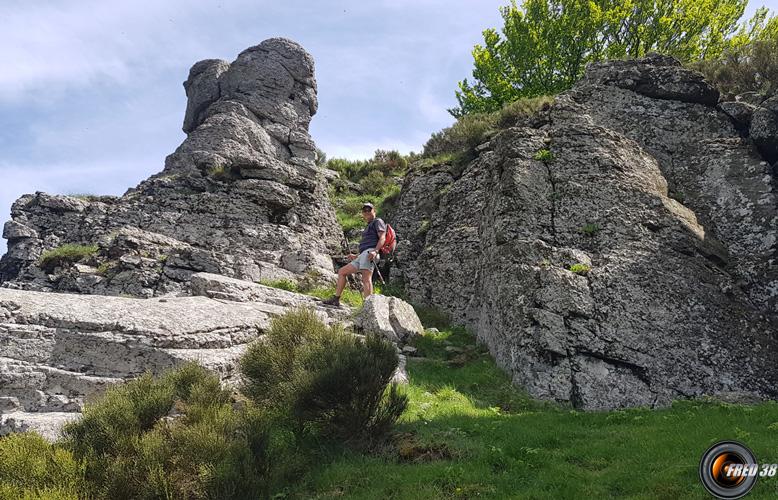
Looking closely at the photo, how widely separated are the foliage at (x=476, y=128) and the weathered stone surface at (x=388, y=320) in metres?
10.0

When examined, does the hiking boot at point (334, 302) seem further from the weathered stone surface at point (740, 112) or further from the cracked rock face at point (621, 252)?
the weathered stone surface at point (740, 112)

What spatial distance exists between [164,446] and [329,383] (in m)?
2.50

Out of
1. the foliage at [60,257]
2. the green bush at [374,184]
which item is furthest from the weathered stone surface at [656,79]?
the foliage at [60,257]

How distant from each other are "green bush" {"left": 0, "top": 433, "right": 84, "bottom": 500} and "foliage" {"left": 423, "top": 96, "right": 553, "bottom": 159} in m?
17.8

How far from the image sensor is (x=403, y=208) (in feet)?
74.2

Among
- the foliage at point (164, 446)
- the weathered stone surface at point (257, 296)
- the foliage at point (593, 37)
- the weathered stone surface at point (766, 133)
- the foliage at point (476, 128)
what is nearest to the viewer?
the foliage at point (164, 446)

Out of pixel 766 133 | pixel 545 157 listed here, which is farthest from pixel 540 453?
pixel 766 133

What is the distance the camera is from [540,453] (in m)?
7.63

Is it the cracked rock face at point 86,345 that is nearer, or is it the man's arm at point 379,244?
the cracked rock face at point 86,345

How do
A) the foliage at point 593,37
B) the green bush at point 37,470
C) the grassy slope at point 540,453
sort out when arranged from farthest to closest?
the foliage at point 593,37 → the grassy slope at point 540,453 → the green bush at point 37,470

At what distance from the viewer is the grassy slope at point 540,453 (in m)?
6.43

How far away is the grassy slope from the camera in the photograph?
6.43 metres

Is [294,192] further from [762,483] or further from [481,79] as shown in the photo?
[481,79]

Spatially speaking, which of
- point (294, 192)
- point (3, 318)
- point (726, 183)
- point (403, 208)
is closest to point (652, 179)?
point (726, 183)
